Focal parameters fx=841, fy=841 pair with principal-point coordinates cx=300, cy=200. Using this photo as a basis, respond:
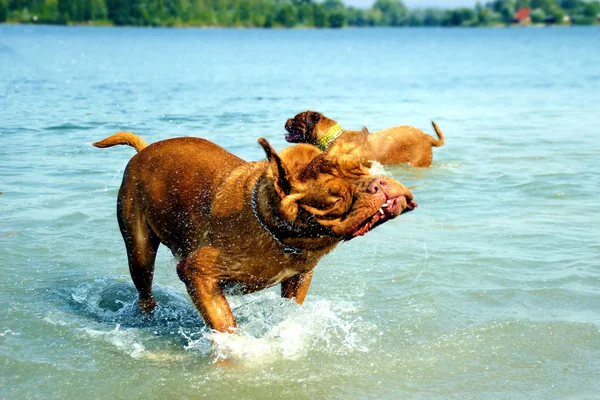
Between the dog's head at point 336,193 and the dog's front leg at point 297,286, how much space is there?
45.1 inches

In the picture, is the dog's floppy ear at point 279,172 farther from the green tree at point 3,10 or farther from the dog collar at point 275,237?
the green tree at point 3,10

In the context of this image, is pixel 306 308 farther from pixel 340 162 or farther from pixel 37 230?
pixel 37 230

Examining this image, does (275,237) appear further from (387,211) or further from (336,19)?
(336,19)

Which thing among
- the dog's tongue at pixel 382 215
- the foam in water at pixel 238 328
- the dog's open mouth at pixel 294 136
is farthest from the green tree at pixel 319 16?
the dog's tongue at pixel 382 215

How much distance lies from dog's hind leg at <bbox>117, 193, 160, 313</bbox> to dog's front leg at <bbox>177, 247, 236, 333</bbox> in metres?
0.84

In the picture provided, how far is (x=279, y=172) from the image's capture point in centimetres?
445

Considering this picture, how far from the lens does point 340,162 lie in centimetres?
442

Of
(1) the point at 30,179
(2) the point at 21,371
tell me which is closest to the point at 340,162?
(2) the point at 21,371

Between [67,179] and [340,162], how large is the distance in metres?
7.45

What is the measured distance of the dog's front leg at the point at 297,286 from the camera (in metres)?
5.65

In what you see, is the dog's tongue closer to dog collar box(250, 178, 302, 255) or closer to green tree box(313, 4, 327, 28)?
dog collar box(250, 178, 302, 255)

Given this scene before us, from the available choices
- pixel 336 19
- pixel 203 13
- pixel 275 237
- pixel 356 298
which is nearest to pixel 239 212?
pixel 275 237

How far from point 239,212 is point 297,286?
0.87 m

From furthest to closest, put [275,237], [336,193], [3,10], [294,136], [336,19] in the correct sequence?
[336,19] < [3,10] < [294,136] < [275,237] < [336,193]
